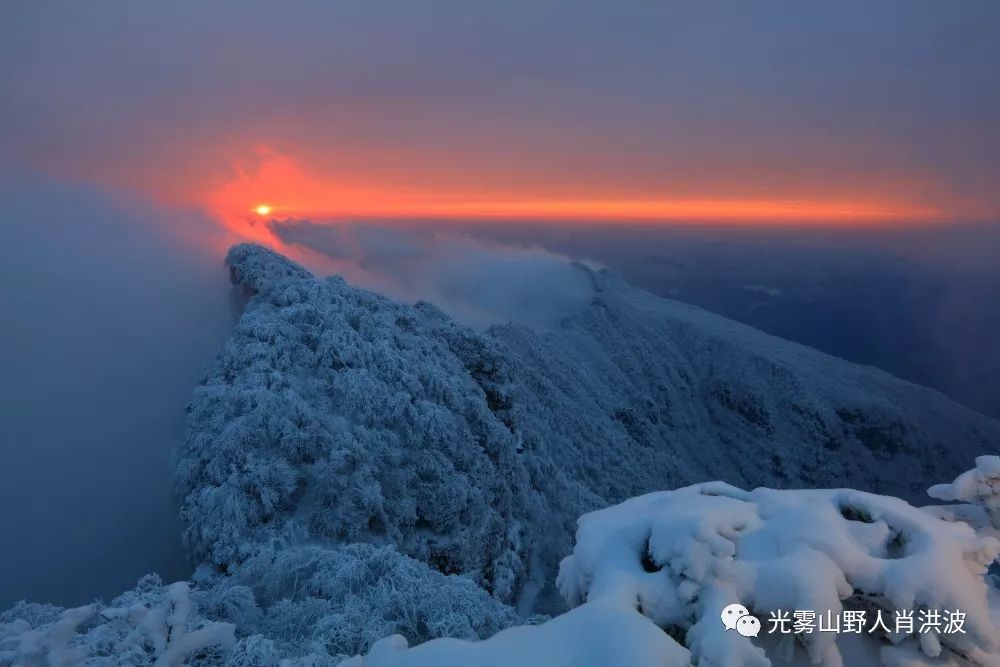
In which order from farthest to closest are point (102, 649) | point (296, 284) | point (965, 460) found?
point (965, 460) → point (296, 284) → point (102, 649)

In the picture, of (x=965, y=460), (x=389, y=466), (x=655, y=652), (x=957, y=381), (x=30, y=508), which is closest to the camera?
(x=655, y=652)

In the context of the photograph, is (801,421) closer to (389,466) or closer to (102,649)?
(389,466)

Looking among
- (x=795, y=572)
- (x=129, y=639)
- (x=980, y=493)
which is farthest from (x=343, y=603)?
(x=980, y=493)

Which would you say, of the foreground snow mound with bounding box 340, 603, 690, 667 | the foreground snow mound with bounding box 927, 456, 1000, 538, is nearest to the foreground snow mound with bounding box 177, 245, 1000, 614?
the foreground snow mound with bounding box 340, 603, 690, 667

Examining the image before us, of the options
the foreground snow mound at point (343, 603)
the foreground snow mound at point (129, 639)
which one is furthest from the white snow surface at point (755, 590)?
the foreground snow mound at point (343, 603)

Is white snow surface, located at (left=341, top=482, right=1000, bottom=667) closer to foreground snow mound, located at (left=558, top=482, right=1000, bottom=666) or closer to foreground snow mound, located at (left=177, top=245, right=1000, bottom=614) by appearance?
foreground snow mound, located at (left=558, top=482, right=1000, bottom=666)

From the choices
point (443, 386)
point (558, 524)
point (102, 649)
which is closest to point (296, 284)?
point (443, 386)

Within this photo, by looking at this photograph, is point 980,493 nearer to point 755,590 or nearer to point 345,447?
point 755,590
